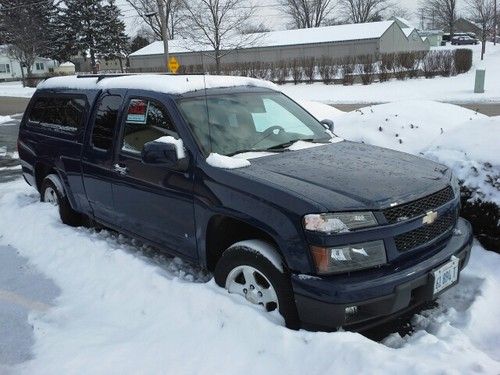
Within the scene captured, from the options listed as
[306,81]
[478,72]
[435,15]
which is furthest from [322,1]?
[478,72]

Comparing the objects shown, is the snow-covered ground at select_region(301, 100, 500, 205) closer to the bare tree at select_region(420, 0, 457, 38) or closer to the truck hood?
the truck hood

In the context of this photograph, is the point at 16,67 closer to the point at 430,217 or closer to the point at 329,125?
the point at 329,125

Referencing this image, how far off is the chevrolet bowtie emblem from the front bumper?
0.25 m

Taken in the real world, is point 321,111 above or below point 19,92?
above

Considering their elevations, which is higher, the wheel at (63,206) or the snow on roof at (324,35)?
the snow on roof at (324,35)

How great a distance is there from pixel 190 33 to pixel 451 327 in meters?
30.0

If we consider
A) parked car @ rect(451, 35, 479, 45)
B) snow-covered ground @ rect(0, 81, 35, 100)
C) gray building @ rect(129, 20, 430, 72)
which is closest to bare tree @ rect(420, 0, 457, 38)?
parked car @ rect(451, 35, 479, 45)

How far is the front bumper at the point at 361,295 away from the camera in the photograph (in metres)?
2.88

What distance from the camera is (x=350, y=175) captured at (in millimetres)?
3410

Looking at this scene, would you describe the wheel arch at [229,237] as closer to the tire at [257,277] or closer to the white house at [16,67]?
the tire at [257,277]

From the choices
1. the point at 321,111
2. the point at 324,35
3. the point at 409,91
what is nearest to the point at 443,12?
the point at 324,35

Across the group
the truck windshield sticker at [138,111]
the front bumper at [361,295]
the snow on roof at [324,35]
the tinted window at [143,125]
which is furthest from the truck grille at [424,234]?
the snow on roof at [324,35]

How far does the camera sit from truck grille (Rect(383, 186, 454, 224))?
119 inches

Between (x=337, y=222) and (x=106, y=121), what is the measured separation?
9.06 feet
